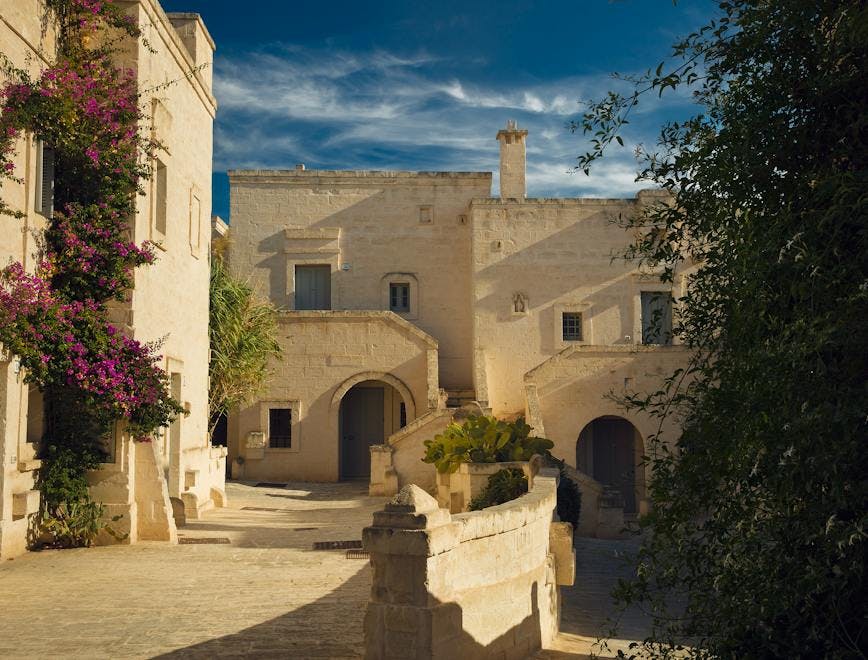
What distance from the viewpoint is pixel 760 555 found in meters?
4.40

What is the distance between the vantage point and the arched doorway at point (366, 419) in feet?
80.4

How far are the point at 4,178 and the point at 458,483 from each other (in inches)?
266

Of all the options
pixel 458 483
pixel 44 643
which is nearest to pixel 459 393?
pixel 458 483

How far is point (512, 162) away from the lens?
1039 inches

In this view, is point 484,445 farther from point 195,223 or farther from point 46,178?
point 46,178

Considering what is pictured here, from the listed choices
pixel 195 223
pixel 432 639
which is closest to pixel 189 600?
pixel 432 639

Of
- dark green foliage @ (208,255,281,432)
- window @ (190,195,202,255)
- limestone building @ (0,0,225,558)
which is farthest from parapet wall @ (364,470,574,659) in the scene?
dark green foliage @ (208,255,281,432)

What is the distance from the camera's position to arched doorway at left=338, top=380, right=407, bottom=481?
2450cm

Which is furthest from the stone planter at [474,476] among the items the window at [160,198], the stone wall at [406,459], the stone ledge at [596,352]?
the stone ledge at [596,352]

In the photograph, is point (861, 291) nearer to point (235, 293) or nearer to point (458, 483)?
point (458, 483)

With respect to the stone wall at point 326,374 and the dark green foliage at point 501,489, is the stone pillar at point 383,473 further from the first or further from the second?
the dark green foliage at point 501,489

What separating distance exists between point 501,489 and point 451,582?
5.49 metres

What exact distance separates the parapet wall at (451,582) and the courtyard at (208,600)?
0.71 metres

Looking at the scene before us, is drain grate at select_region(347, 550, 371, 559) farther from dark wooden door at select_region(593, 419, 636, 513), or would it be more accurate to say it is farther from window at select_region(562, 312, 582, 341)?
window at select_region(562, 312, 582, 341)
